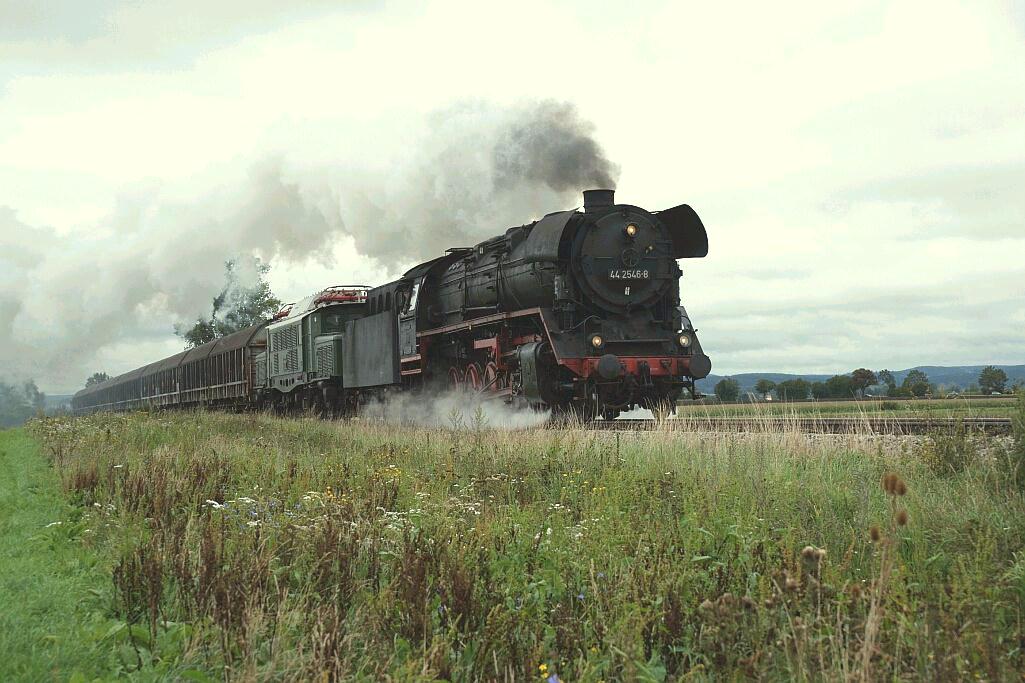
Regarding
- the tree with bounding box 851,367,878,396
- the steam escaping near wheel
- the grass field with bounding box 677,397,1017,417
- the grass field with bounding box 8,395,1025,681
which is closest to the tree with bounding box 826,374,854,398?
the tree with bounding box 851,367,878,396

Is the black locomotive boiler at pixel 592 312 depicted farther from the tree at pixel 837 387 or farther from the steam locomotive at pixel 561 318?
the tree at pixel 837 387

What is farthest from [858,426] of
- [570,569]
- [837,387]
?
[837,387]

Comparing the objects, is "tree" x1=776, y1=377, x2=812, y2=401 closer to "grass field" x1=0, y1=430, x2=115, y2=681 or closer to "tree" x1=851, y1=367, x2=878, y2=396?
"tree" x1=851, y1=367, x2=878, y2=396

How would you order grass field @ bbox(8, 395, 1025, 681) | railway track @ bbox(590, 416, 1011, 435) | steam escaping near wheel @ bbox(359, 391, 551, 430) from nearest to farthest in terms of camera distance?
grass field @ bbox(8, 395, 1025, 681) < railway track @ bbox(590, 416, 1011, 435) < steam escaping near wheel @ bbox(359, 391, 551, 430)

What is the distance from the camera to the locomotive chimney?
1647 centimetres

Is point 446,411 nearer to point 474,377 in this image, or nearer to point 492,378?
point 474,377

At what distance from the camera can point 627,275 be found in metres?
15.9

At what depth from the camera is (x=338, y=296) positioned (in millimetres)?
24922

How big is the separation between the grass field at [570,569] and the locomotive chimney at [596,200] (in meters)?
8.17

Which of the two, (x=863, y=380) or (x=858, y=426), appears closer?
(x=858, y=426)

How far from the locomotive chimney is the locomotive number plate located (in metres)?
1.31

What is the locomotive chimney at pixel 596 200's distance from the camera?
16469mm

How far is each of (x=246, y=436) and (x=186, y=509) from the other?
27.8ft

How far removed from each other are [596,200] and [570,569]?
1184 centimetres
